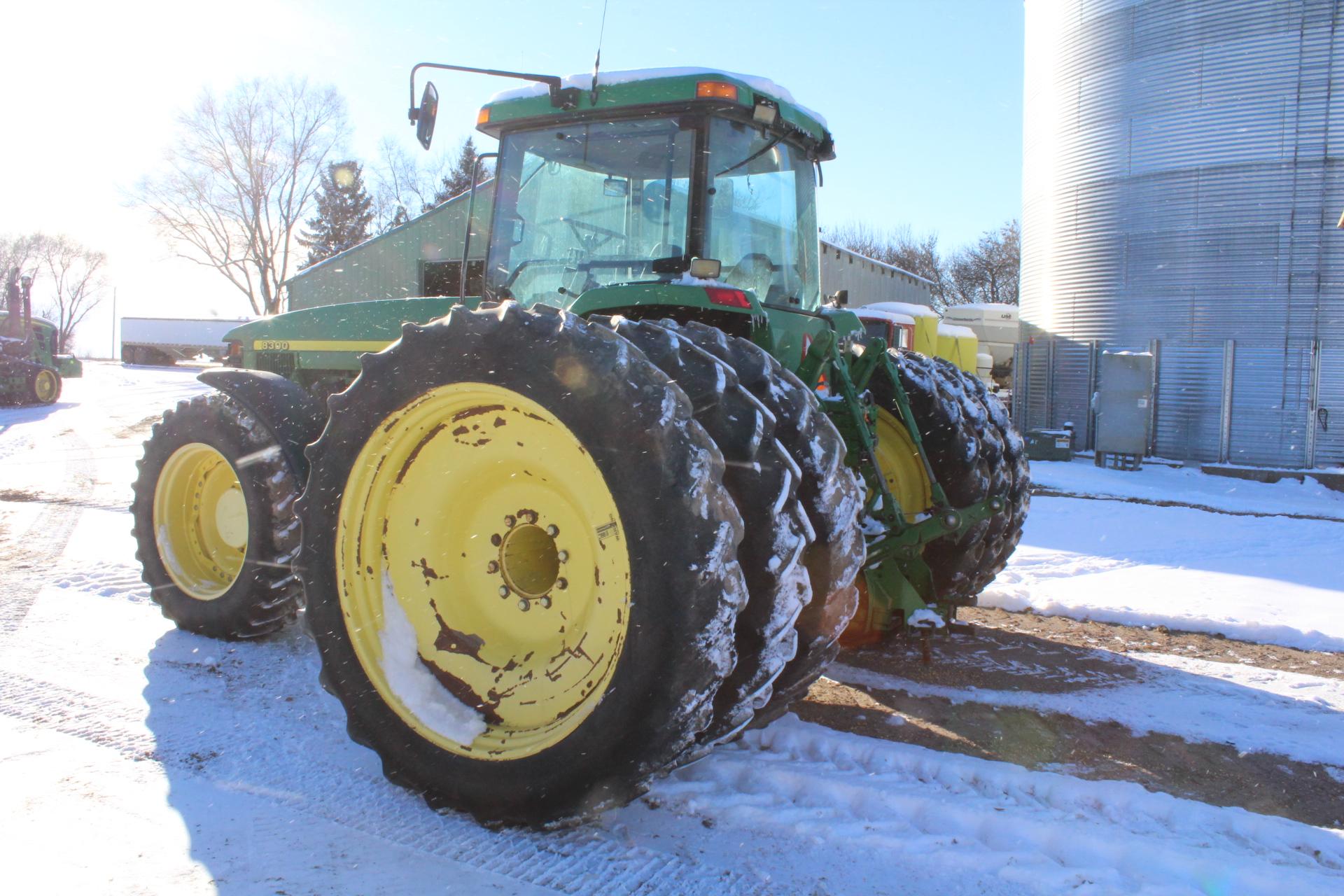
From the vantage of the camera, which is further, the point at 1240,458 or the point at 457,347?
the point at 1240,458

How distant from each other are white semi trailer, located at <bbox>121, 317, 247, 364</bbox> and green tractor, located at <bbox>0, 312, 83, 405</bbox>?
18829mm

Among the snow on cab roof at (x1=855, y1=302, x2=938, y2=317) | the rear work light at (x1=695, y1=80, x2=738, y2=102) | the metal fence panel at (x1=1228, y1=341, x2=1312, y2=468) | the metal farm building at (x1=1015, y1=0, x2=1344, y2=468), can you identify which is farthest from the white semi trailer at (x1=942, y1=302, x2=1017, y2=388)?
the rear work light at (x1=695, y1=80, x2=738, y2=102)

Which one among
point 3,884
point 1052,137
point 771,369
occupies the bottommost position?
point 3,884

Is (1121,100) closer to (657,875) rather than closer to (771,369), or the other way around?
(771,369)

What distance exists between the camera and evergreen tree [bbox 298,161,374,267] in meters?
45.8

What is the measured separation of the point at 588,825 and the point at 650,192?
2.44m

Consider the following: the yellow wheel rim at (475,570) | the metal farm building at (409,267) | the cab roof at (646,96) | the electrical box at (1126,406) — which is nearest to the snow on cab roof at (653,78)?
the cab roof at (646,96)

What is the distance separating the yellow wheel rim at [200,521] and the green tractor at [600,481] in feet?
0.05

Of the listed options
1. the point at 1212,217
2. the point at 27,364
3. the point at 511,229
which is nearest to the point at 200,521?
the point at 511,229

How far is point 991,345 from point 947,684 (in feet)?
76.3

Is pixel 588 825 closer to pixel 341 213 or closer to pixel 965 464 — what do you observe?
pixel 965 464

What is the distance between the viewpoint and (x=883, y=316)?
17.1 metres

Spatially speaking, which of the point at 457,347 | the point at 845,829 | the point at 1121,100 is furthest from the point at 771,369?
the point at 1121,100

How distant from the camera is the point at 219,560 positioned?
462 cm
